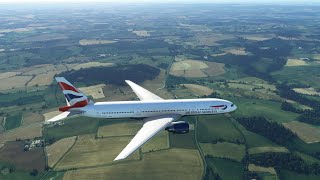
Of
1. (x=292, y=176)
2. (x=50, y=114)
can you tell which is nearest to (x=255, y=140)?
(x=292, y=176)

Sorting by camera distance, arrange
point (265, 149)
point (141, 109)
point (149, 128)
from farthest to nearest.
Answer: point (265, 149) → point (141, 109) → point (149, 128)

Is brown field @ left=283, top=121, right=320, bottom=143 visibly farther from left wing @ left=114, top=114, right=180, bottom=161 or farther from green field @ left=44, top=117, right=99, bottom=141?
green field @ left=44, top=117, right=99, bottom=141

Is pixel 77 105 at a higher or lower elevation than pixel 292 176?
higher

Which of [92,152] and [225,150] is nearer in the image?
[92,152]

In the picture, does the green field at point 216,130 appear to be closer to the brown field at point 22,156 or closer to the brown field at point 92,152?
the brown field at point 92,152

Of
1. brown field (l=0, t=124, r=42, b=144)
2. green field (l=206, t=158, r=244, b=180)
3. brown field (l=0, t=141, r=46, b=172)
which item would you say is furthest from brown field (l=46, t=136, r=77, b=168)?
green field (l=206, t=158, r=244, b=180)

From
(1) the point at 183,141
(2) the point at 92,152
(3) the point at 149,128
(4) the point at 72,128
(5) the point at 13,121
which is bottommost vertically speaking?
(5) the point at 13,121

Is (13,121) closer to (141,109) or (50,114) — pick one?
(50,114)
